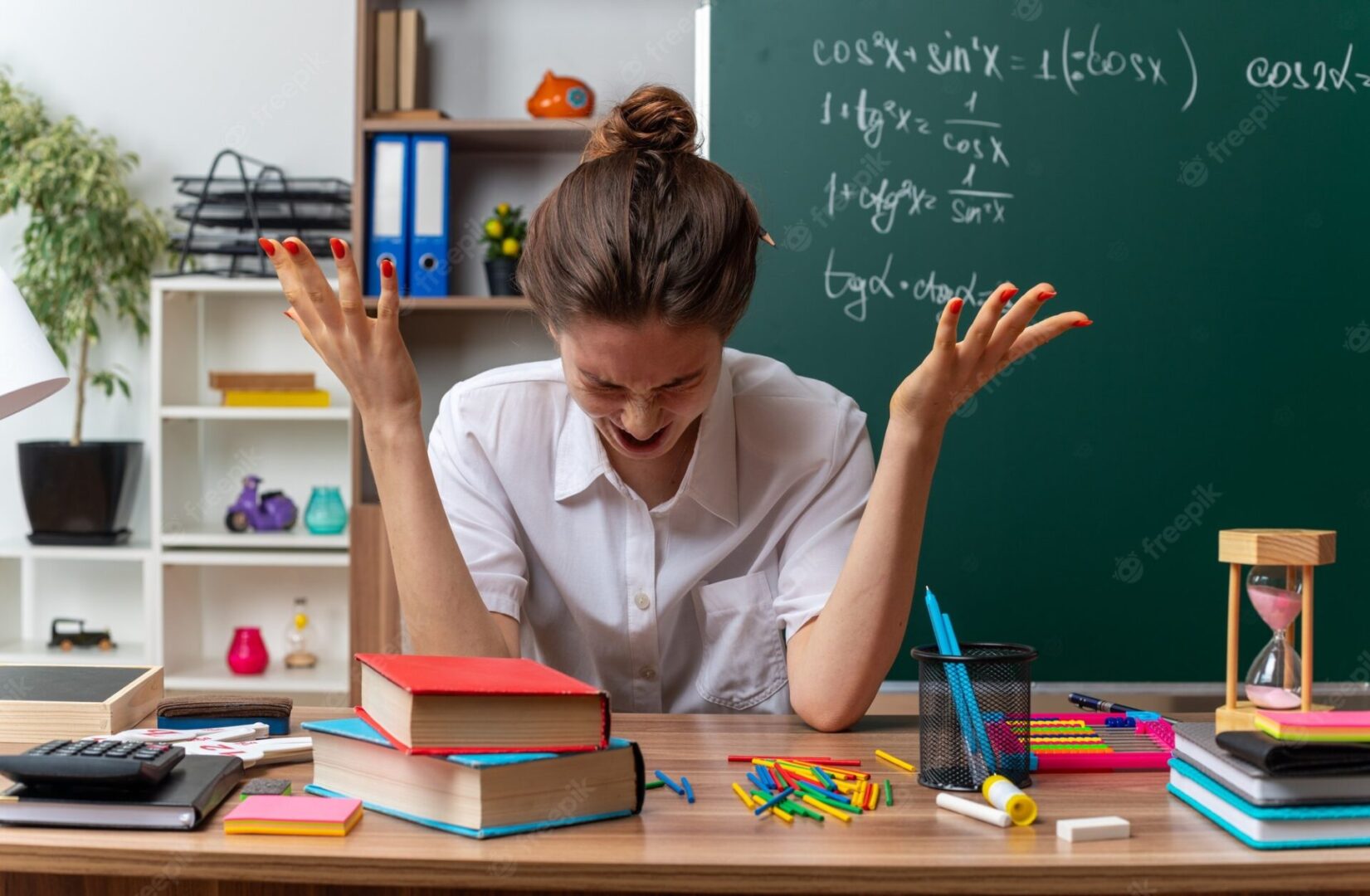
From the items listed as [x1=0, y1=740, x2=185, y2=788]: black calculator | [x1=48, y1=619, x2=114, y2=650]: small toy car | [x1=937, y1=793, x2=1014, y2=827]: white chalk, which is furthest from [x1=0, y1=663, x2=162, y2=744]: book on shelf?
[x1=48, y1=619, x2=114, y2=650]: small toy car

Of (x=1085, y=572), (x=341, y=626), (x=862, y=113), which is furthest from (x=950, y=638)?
(x=341, y=626)

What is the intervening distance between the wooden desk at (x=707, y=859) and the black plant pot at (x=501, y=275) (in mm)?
2036

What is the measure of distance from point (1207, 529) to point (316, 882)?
5.86 ft

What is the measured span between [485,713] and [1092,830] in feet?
1.43

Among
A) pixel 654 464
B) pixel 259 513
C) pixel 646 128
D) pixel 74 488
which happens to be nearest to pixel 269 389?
pixel 259 513

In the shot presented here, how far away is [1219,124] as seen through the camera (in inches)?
84.7

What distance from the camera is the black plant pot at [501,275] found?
2816mm

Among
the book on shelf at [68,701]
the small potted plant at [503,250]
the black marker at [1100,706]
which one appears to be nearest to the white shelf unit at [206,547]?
the small potted plant at [503,250]

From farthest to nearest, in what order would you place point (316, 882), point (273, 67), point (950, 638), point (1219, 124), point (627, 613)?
point (273, 67) → point (1219, 124) → point (627, 613) → point (950, 638) → point (316, 882)

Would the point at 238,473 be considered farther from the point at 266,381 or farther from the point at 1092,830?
the point at 1092,830

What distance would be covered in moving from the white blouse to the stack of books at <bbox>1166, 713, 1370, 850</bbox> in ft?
1.89

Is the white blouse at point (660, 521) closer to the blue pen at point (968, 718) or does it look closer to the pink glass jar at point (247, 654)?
the blue pen at point (968, 718)

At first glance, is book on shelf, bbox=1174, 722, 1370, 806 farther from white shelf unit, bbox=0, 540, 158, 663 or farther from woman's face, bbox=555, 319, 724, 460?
white shelf unit, bbox=0, 540, 158, 663

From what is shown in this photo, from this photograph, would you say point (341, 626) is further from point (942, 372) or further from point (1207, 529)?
point (942, 372)
